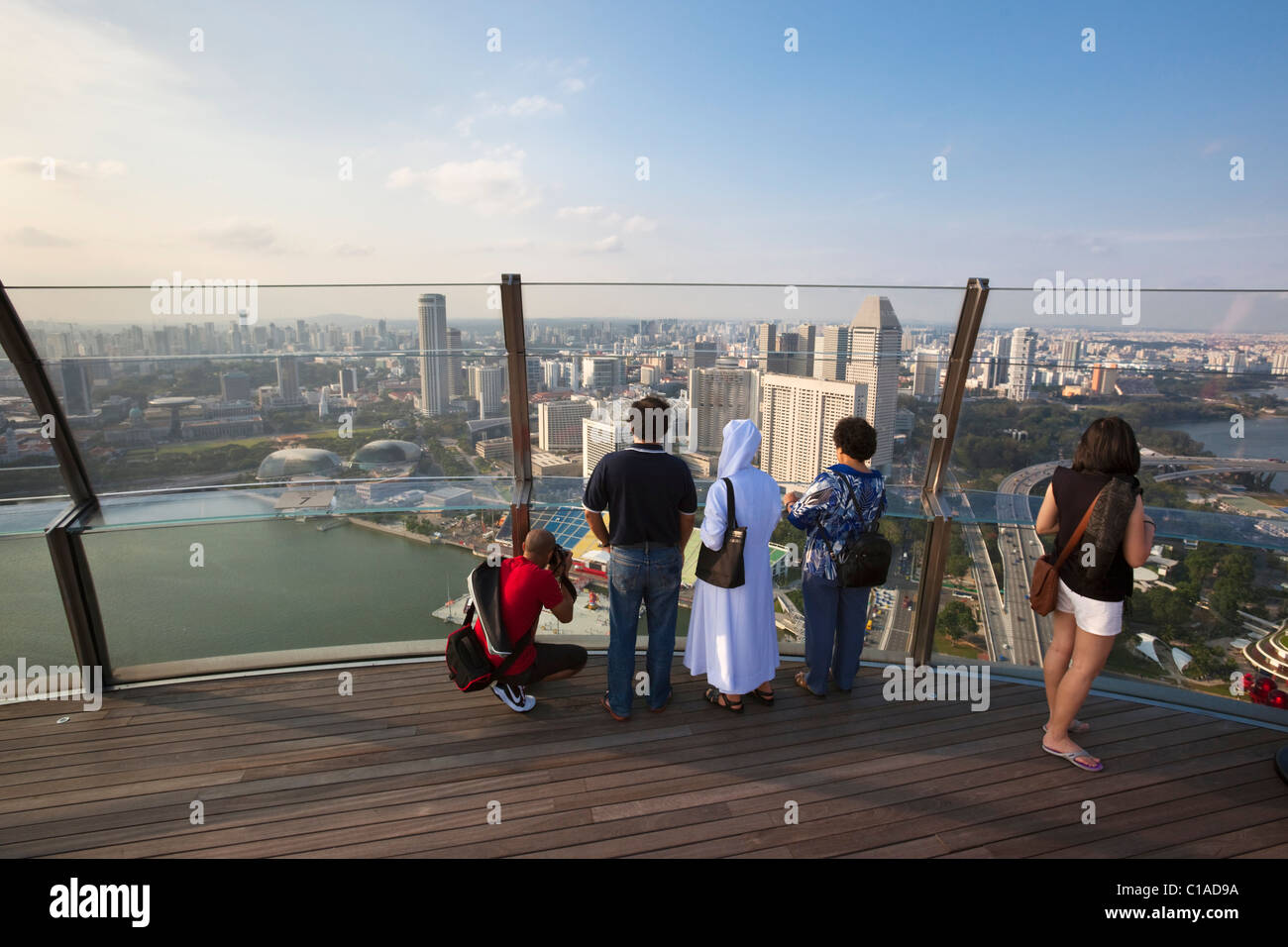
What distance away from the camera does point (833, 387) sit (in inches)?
153

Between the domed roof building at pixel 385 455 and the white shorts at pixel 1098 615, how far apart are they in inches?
154

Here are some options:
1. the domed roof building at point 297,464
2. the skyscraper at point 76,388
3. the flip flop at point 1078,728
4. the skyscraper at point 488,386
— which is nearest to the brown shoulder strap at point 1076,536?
the flip flop at point 1078,728

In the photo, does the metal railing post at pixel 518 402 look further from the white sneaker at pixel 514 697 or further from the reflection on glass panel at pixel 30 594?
the reflection on glass panel at pixel 30 594

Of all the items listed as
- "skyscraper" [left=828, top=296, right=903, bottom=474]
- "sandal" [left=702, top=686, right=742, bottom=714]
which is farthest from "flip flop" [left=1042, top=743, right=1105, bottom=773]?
"skyscraper" [left=828, top=296, right=903, bottom=474]

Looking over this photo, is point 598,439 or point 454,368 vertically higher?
point 454,368

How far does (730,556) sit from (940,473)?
1662 millimetres

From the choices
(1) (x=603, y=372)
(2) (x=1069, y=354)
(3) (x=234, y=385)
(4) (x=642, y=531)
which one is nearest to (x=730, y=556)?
(4) (x=642, y=531)

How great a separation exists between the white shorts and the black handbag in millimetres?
1638

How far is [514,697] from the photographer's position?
11.6 feet

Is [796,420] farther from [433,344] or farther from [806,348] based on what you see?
[433,344]
